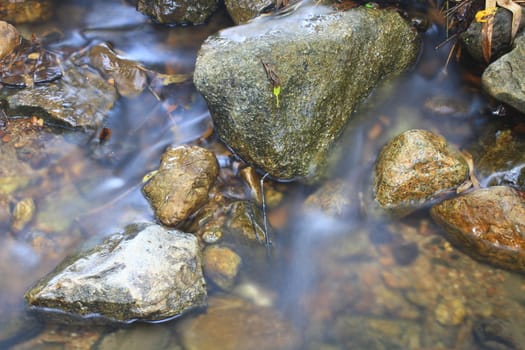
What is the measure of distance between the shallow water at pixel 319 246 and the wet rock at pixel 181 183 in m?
0.22

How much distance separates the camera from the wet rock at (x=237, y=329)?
3619 mm

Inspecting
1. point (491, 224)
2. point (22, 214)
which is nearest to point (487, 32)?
point (491, 224)

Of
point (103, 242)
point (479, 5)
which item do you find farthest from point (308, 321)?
point (479, 5)

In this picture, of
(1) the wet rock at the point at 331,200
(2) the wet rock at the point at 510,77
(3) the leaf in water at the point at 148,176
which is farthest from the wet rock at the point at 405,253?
(3) the leaf in water at the point at 148,176

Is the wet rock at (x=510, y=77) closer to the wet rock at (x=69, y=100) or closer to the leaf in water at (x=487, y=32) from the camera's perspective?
the leaf in water at (x=487, y=32)

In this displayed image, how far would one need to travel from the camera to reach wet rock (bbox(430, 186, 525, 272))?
12.4 feet

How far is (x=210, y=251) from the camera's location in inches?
158

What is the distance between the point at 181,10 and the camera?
17.2 ft

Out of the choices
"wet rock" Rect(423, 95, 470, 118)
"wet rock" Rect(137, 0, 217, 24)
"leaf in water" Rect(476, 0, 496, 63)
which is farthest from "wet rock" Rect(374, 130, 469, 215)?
"wet rock" Rect(137, 0, 217, 24)

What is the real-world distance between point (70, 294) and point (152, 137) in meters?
1.87

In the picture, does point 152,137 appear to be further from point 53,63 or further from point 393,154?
point 393,154

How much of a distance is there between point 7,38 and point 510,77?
17.1ft

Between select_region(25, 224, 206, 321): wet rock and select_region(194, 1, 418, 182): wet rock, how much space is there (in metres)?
1.16

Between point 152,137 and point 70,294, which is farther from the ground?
point 152,137
